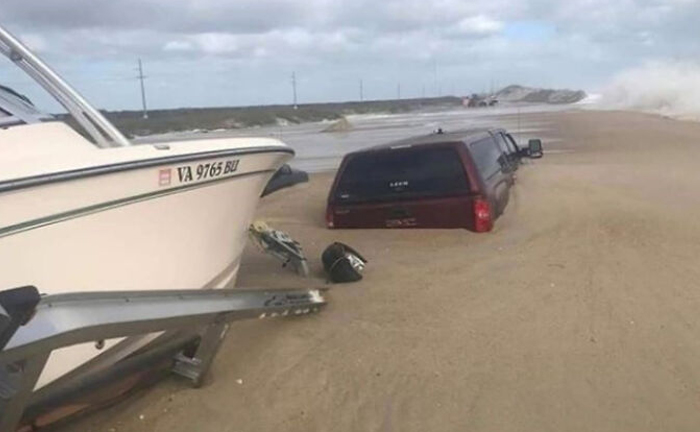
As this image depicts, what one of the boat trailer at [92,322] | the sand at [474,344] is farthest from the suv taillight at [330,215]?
the boat trailer at [92,322]

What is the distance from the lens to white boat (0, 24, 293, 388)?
414cm

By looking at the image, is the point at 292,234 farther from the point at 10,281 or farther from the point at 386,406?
the point at 10,281

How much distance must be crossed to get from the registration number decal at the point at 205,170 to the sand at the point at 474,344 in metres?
1.30

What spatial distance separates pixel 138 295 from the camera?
14.6ft

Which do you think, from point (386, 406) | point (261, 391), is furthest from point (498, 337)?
point (261, 391)

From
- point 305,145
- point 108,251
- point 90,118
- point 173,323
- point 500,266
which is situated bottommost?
point 305,145

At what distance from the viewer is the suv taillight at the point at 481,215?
30.7 feet

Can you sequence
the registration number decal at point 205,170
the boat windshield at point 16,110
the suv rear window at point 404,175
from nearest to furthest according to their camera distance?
1. the boat windshield at point 16,110
2. the registration number decal at point 205,170
3. the suv rear window at point 404,175

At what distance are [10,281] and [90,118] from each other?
1.43 m

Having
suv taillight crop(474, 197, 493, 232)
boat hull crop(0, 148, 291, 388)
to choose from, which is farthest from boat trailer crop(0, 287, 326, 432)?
suv taillight crop(474, 197, 493, 232)

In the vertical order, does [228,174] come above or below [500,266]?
above

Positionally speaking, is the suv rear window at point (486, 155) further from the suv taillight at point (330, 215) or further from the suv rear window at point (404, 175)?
the suv taillight at point (330, 215)

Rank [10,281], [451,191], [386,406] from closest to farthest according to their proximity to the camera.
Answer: [10,281], [386,406], [451,191]

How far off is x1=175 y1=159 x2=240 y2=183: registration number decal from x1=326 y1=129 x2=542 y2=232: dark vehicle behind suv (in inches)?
155
